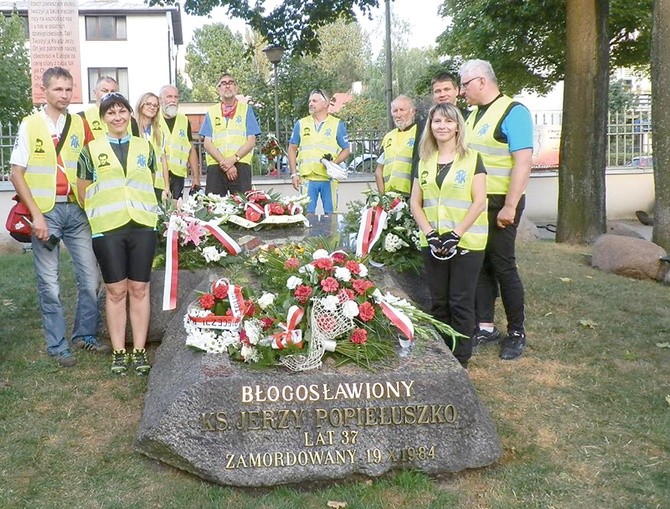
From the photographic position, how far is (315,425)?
368cm

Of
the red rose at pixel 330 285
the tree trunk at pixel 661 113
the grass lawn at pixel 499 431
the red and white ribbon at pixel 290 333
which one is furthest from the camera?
the tree trunk at pixel 661 113

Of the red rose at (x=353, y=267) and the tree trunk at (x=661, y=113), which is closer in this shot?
the red rose at (x=353, y=267)

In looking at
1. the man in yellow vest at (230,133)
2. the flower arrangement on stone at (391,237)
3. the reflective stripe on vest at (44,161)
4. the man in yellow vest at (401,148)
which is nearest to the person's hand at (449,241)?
the flower arrangement on stone at (391,237)

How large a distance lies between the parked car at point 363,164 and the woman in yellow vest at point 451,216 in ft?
32.5

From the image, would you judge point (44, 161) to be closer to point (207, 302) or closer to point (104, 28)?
point (207, 302)

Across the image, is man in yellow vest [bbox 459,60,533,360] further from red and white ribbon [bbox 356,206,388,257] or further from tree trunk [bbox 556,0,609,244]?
tree trunk [bbox 556,0,609,244]

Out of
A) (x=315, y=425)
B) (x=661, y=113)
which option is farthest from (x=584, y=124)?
(x=315, y=425)

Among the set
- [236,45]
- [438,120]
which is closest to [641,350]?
[438,120]

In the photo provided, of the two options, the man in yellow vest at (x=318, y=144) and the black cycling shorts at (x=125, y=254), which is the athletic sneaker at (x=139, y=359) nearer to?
the black cycling shorts at (x=125, y=254)

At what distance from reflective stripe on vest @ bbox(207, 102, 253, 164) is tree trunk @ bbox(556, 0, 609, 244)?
500 cm

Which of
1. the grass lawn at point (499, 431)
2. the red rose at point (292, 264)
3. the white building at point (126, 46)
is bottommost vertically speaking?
the grass lawn at point (499, 431)

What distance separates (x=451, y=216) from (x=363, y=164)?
10259mm

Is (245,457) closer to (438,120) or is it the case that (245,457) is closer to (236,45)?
(438,120)

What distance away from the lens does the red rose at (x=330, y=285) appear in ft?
13.0
